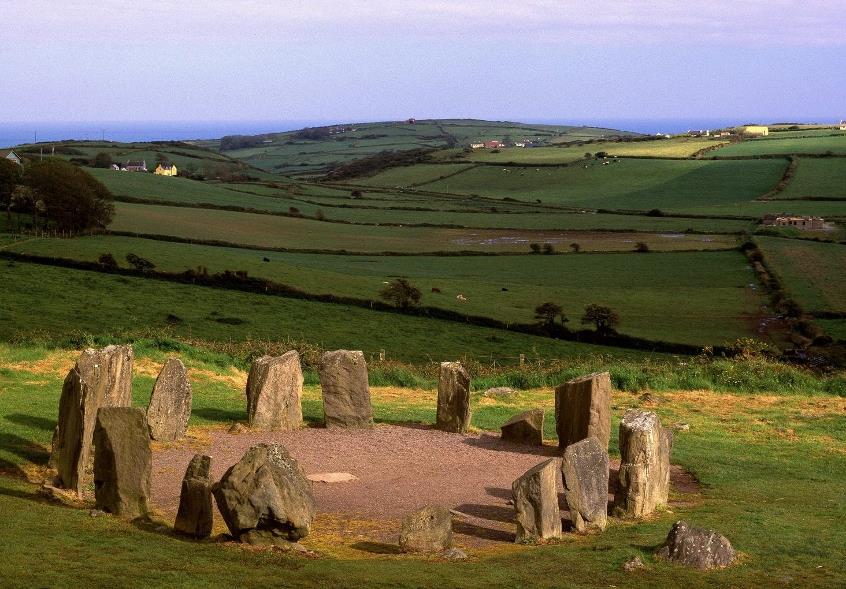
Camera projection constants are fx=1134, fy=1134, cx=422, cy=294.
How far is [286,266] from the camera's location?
257ft

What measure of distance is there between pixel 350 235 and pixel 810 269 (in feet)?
139

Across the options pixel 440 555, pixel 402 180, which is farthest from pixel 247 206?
pixel 440 555

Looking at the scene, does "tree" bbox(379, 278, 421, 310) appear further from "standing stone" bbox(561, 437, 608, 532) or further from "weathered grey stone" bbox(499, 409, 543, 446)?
"standing stone" bbox(561, 437, 608, 532)

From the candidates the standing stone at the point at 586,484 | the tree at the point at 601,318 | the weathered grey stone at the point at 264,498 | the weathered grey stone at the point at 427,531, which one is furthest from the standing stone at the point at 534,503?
the tree at the point at 601,318

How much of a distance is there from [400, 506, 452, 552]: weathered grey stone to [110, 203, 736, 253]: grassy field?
76448 millimetres

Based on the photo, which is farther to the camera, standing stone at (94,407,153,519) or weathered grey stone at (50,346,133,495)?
weathered grey stone at (50,346,133,495)

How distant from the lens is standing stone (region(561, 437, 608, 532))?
17.6m

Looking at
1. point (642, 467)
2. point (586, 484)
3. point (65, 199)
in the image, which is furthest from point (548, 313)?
point (586, 484)

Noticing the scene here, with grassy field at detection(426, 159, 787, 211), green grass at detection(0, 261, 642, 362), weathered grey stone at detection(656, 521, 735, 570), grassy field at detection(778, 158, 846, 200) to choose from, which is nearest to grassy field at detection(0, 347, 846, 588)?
weathered grey stone at detection(656, 521, 735, 570)

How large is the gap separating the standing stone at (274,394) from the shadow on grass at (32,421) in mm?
4033

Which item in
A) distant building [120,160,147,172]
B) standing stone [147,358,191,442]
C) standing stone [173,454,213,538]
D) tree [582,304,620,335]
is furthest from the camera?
distant building [120,160,147,172]

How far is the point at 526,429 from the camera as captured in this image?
78.6 ft

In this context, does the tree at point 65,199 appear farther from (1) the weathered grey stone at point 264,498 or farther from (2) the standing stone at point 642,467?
(1) the weathered grey stone at point 264,498

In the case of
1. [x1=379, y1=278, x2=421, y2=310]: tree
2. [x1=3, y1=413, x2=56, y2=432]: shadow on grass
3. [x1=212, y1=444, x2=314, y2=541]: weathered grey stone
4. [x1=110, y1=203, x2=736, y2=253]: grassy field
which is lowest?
[x1=379, y1=278, x2=421, y2=310]: tree
